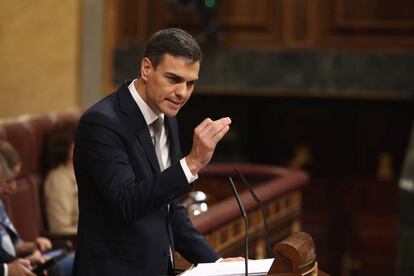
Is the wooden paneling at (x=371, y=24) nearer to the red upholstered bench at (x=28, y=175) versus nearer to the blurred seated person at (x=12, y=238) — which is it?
the red upholstered bench at (x=28, y=175)

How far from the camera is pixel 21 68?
732cm

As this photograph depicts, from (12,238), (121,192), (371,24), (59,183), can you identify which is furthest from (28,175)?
(371,24)

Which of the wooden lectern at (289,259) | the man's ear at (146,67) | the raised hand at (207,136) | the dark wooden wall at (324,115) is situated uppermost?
the man's ear at (146,67)

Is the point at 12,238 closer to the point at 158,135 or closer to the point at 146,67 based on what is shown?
the point at 158,135

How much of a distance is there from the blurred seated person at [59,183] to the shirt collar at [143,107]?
2.32 metres

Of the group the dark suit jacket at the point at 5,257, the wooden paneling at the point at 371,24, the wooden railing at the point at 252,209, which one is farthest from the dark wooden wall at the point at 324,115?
the dark suit jacket at the point at 5,257

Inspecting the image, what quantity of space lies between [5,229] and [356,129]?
14.2ft

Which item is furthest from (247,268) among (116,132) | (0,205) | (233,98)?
(233,98)

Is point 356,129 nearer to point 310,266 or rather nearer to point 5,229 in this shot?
point 5,229

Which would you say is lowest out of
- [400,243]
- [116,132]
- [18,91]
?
[400,243]

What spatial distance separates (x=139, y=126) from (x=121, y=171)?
0.55 feet

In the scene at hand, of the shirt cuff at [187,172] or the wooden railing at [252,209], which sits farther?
the wooden railing at [252,209]

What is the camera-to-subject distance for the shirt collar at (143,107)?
2.60 meters

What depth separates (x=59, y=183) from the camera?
16.2 ft
